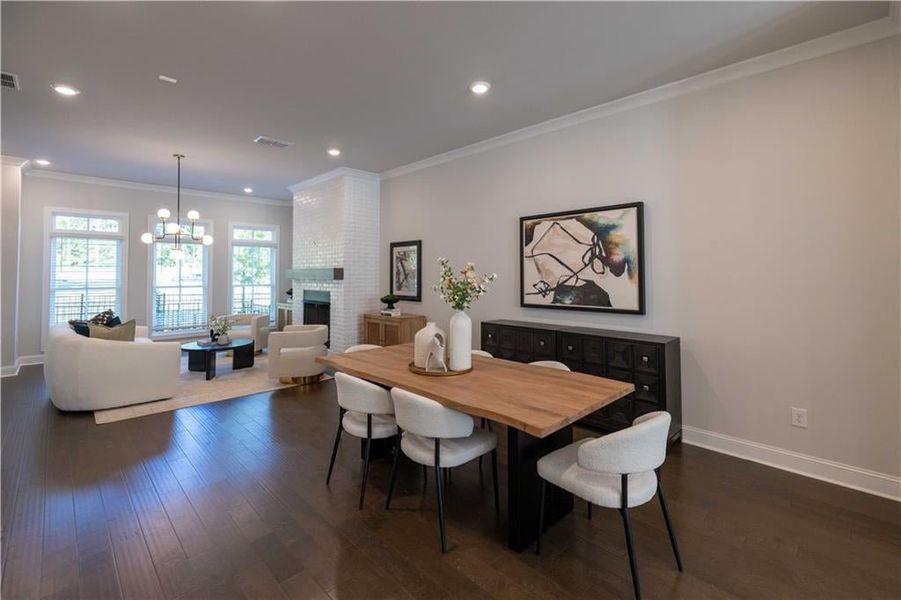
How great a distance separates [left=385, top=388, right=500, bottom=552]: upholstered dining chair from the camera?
2.11 metres

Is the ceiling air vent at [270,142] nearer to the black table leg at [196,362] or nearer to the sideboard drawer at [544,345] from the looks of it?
the black table leg at [196,362]

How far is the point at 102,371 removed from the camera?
415cm

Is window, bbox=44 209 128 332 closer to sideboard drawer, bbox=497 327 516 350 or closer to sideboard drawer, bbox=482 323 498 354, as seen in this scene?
sideboard drawer, bbox=482 323 498 354

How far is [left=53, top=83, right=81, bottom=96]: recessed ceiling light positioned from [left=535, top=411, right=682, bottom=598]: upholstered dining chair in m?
4.76

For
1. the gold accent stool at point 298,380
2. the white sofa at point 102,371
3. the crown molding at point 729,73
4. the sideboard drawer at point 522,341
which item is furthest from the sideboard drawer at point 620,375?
the white sofa at point 102,371

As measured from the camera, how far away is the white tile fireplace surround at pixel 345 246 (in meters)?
6.22

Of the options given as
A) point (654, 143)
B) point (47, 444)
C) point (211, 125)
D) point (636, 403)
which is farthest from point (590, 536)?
point (211, 125)

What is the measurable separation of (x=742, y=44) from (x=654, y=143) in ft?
2.89

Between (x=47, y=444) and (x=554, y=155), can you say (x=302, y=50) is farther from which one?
(x=47, y=444)

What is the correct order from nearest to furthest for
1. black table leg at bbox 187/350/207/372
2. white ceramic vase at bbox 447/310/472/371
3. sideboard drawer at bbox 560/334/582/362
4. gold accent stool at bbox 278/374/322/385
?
white ceramic vase at bbox 447/310/472/371, sideboard drawer at bbox 560/334/582/362, gold accent stool at bbox 278/374/322/385, black table leg at bbox 187/350/207/372

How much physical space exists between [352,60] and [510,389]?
2605 mm

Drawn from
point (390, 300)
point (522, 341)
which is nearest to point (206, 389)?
point (390, 300)

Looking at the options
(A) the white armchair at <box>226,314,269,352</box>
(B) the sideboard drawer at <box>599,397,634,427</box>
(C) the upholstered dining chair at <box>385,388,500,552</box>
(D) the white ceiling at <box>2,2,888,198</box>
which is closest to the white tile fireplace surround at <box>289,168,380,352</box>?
(A) the white armchair at <box>226,314,269,352</box>

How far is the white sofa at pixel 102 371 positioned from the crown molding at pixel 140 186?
350 cm
